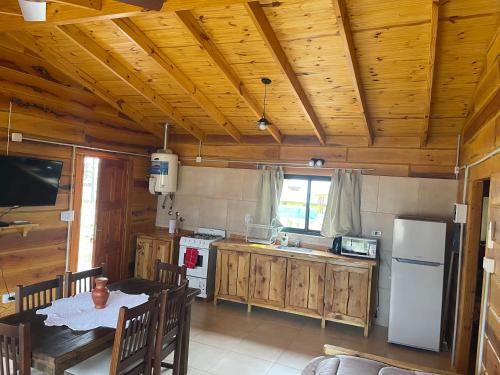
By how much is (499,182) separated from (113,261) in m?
4.80

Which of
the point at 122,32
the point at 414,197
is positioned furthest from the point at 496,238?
the point at 122,32

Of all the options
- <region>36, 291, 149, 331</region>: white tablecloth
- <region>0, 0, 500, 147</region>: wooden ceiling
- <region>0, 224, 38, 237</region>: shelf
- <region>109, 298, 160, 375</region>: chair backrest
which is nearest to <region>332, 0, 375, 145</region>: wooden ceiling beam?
<region>0, 0, 500, 147</region>: wooden ceiling

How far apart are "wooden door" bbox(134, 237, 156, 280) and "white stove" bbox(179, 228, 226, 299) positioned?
1.58 feet

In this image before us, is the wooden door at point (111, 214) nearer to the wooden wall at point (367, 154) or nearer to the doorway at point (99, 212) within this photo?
the doorway at point (99, 212)

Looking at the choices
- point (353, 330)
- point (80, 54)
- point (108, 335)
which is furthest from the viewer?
point (353, 330)

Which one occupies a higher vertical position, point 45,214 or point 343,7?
point 343,7

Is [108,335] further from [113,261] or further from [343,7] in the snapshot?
[113,261]

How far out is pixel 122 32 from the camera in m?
3.07

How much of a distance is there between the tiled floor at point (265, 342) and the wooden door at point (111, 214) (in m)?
1.45

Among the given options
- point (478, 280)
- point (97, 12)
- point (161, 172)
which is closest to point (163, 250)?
point (161, 172)

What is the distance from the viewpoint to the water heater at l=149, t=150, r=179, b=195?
5.28 metres

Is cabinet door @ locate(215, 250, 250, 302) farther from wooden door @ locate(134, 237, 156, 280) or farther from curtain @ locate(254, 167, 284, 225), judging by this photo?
wooden door @ locate(134, 237, 156, 280)

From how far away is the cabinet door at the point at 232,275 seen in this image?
4738 millimetres

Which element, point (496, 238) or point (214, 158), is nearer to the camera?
point (496, 238)
